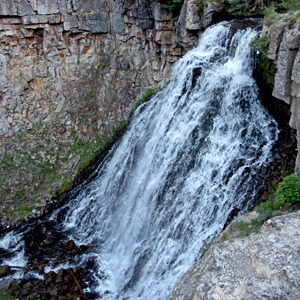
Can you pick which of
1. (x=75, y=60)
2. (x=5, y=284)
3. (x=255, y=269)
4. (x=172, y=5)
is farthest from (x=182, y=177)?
(x=75, y=60)

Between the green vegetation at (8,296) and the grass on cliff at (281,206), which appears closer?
the grass on cliff at (281,206)

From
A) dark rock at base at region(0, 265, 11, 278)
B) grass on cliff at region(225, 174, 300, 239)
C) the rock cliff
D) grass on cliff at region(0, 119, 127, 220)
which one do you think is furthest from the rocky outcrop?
the rock cliff

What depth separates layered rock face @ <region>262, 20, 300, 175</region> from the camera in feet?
22.9

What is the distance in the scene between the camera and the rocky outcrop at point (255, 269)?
12.9 ft

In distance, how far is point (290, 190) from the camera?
252 inches

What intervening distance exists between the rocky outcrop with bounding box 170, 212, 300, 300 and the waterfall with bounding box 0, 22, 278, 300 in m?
2.98

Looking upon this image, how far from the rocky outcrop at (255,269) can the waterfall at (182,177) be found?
9.78 feet

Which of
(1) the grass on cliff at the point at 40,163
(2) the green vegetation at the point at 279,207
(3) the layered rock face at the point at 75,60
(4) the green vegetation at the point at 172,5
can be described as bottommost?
(1) the grass on cliff at the point at 40,163

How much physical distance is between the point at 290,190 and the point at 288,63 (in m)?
3.27

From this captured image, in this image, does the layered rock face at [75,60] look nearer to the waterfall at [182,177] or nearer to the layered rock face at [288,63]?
the waterfall at [182,177]

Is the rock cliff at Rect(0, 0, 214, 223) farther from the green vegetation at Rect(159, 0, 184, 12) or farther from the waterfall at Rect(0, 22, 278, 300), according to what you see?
the waterfall at Rect(0, 22, 278, 300)

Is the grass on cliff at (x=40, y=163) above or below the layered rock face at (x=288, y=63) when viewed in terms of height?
below

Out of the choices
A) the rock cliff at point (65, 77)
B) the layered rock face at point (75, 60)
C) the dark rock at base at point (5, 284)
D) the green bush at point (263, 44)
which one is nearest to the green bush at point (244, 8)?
the rock cliff at point (65, 77)

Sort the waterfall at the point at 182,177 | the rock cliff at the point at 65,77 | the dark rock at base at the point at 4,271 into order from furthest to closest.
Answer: the rock cliff at the point at 65,77, the dark rock at base at the point at 4,271, the waterfall at the point at 182,177
